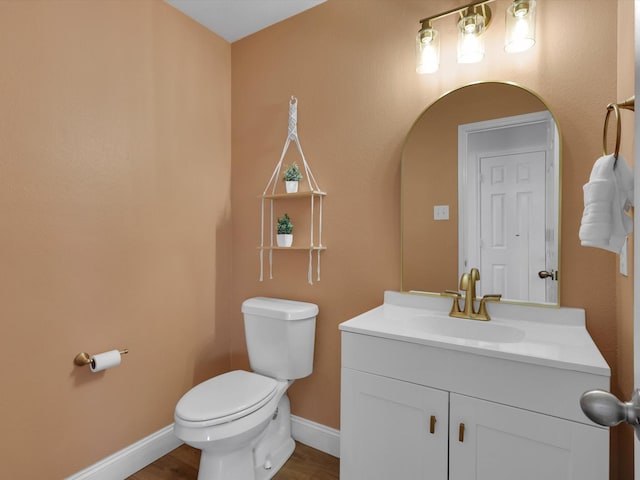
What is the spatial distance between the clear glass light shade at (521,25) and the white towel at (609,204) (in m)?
0.71

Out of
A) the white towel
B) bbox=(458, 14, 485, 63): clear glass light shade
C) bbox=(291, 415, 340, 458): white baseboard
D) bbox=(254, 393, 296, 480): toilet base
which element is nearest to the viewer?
the white towel

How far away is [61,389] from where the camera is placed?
4.91 feet

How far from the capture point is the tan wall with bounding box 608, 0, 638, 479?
105cm

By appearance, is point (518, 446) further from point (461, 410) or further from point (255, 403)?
point (255, 403)

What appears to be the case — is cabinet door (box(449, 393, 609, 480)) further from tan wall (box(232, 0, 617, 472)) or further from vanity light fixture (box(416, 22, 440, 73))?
vanity light fixture (box(416, 22, 440, 73))

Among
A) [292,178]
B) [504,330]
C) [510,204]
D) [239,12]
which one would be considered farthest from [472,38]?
[239,12]

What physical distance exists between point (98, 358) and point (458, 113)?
1.95 meters

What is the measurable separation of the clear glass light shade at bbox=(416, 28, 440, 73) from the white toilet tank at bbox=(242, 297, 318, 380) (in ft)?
4.25

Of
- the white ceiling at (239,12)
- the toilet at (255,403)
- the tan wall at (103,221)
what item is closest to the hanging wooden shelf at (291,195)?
the tan wall at (103,221)

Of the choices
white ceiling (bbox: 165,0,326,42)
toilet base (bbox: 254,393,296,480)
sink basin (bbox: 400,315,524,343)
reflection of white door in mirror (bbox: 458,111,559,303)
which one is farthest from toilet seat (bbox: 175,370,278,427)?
white ceiling (bbox: 165,0,326,42)

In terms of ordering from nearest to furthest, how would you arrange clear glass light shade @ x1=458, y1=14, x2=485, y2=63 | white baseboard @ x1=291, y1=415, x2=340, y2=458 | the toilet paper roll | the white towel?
the white towel, clear glass light shade @ x1=458, y1=14, x2=485, y2=63, the toilet paper roll, white baseboard @ x1=291, y1=415, x2=340, y2=458

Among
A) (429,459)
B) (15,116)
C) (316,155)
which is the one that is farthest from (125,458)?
(316,155)

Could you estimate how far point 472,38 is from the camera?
4.77 feet

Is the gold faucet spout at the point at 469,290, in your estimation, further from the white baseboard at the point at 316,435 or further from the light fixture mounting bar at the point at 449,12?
the light fixture mounting bar at the point at 449,12
